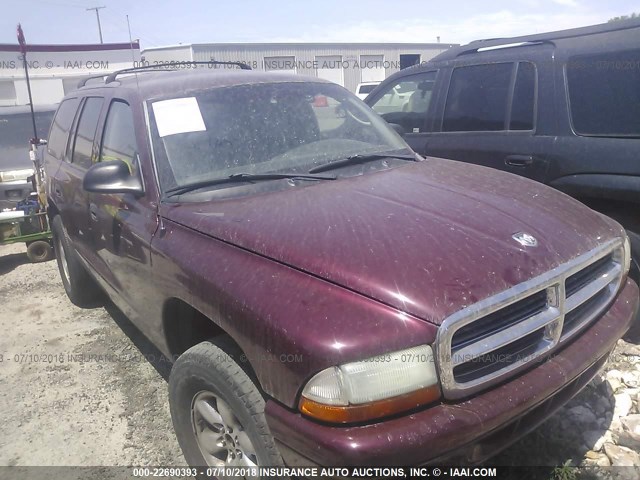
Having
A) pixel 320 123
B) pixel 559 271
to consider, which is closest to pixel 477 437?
pixel 559 271

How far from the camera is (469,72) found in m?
4.31

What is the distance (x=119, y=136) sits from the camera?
3.21 m

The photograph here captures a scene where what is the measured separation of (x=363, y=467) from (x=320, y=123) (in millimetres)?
2148

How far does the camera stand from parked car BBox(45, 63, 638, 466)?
1688 millimetres

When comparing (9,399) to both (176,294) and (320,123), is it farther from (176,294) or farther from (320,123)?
(320,123)

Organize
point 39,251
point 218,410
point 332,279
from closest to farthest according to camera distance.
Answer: point 332,279, point 218,410, point 39,251

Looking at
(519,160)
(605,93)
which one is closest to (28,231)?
(519,160)

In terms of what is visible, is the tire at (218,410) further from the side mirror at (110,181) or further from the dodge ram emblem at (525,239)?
the dodge ram emblem at (525,239)

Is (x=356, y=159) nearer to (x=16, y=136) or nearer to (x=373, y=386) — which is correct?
(x=373, y=386)

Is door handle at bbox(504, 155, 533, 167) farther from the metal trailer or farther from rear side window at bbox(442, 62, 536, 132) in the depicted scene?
the metal trailer

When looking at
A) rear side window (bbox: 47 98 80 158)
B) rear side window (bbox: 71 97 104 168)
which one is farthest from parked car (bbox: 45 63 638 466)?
rear side window (bbox: 47 98 80 158)

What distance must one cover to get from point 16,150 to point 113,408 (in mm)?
6226

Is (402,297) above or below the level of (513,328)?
above

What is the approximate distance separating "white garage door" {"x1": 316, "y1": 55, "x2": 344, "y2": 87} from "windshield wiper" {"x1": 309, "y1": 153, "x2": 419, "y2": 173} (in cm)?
2850
